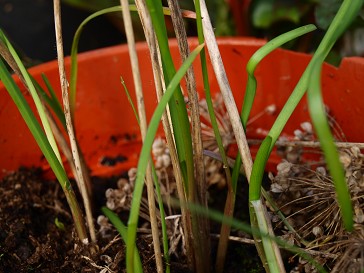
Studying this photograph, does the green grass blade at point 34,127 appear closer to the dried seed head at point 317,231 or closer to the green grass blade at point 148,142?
the green grass blade at point 148,142

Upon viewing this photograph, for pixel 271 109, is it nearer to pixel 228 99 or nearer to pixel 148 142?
pixel 228 99

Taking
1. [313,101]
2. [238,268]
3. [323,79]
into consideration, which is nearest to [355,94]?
[323,79]

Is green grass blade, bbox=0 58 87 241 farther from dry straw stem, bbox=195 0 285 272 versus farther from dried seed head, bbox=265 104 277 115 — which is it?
dried seed head, bbox=265 104 277 115

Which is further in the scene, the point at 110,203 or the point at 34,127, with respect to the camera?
the point at 110,203

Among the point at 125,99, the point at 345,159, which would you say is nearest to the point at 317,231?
the point at 345,159

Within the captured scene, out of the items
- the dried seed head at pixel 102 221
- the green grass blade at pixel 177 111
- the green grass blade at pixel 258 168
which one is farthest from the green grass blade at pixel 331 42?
the dried seed head at pixel 102 221
